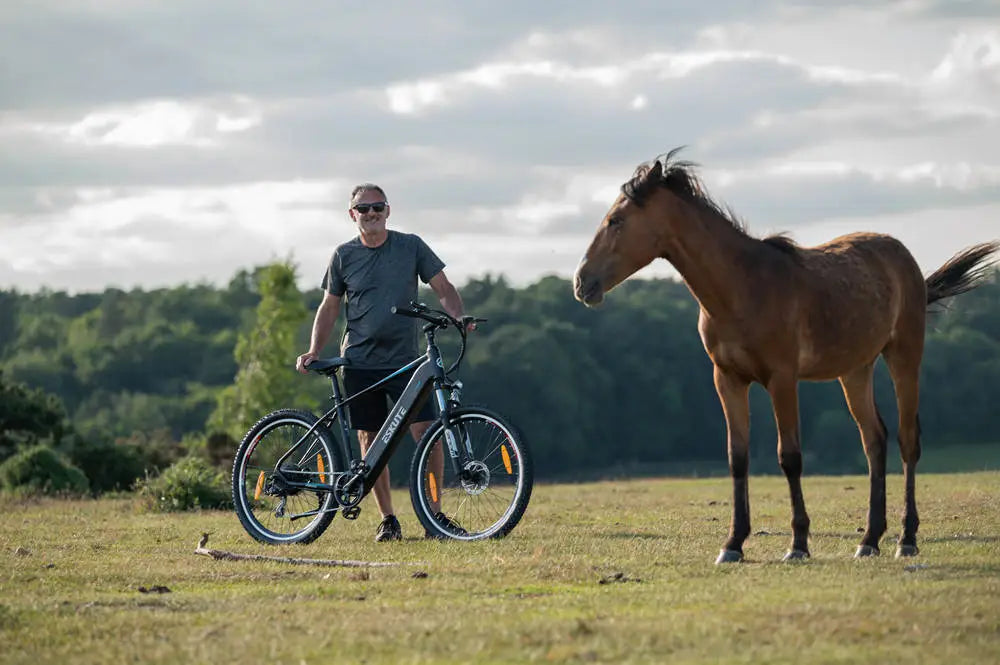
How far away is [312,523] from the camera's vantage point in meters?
10.7

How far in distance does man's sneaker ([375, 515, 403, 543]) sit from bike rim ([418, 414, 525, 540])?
1.85ft

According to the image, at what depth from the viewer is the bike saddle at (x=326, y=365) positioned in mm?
10656

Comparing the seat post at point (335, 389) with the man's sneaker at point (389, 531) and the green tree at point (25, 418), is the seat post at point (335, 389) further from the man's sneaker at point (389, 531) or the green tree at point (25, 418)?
the green tree at point (25, 418)

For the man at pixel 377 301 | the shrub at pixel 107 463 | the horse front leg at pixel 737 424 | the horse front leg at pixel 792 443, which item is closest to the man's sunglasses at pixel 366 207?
the man at pixel 377 301

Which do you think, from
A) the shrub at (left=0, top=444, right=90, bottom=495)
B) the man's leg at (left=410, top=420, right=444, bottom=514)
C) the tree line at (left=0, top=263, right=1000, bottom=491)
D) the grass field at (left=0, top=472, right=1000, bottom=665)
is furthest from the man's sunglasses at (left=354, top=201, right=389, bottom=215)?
the tree line at (left=0, top=263, right=1000, bottom=491)

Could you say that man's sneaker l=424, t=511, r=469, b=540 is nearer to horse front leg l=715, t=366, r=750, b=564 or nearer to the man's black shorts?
the man's black shorts

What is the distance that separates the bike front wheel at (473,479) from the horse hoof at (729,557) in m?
1.56

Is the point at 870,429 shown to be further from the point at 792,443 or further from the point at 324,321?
the point at 324,321

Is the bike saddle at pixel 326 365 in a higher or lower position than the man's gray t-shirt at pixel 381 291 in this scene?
lower

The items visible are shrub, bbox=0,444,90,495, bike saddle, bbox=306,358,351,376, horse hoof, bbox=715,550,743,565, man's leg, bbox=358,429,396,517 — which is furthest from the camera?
shrub, bbox=0,444,90,495

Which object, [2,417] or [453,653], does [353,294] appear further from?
[2,417]

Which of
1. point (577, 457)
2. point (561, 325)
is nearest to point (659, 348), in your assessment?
point (561, 325)

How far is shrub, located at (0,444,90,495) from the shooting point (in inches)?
751

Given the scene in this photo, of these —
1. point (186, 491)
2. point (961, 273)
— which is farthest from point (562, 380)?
point (961, 273)
